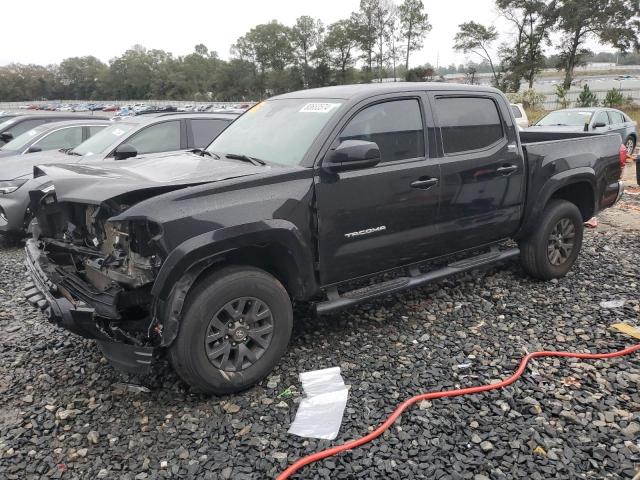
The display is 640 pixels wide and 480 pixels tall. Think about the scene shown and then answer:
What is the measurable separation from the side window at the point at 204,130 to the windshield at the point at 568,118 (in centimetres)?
1025

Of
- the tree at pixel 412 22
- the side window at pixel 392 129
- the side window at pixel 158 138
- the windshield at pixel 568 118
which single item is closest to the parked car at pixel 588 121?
the windshield at pixel 568 118

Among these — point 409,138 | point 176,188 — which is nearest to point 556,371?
point 409,138

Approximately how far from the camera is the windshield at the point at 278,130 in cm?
359

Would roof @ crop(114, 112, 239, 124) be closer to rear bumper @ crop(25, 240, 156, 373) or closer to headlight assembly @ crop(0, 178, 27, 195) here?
headlight assembly @ crop(0, 178, 27, 195)

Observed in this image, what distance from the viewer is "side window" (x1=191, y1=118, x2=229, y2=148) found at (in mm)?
7395

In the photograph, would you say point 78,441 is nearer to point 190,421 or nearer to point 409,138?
point 190,421

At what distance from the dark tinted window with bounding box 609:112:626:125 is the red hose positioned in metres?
13.9

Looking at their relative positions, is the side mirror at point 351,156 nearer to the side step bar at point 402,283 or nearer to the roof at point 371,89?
the roof at point 371,89

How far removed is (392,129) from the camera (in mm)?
3820

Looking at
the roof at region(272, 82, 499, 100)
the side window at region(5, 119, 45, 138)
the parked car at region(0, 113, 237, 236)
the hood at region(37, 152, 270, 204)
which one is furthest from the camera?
the side window at region(5, 119, 45, 138)

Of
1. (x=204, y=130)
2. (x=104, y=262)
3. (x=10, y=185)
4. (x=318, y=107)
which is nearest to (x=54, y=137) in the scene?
(x=10, y=185)

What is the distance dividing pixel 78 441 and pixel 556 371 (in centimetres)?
312

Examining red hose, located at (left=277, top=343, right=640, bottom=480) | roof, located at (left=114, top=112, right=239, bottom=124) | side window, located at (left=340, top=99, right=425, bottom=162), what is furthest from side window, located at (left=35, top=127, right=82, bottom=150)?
red hose, located at (left=277, top=343, right=640, bottom=480)

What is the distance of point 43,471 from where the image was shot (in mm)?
2627
